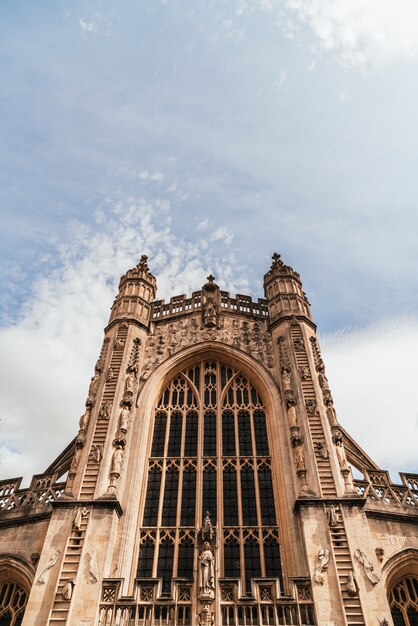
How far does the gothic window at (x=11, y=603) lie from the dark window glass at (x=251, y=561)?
6.18 meters

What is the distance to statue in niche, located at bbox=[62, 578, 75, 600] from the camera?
11805 mm

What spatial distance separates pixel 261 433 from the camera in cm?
1725

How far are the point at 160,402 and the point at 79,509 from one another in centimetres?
558

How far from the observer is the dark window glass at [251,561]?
1352 centimetres

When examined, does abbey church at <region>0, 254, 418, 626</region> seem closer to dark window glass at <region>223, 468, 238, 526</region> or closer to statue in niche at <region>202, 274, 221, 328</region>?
dark window glass at <region>223, 468, 238, 526</region>

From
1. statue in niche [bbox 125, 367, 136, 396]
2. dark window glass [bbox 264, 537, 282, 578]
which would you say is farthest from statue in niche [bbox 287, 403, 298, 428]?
statue in niche [bbox 125, 367, 136, 396]

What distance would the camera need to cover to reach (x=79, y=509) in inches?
540

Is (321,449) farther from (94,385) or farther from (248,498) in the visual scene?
(94,385)

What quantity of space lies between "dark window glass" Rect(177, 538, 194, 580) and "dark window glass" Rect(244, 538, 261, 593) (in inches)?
61.9

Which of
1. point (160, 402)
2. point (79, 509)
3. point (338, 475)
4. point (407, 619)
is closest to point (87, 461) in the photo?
point (79, 509)

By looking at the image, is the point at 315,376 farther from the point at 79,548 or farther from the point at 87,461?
the point at 79,548

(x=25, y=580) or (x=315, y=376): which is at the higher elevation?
(x=315, y=376)

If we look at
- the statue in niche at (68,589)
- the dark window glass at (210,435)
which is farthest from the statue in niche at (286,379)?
the statue in niche at (68,589)

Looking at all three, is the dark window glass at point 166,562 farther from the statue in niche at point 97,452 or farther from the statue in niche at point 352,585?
the statue in niche at point 352,585
